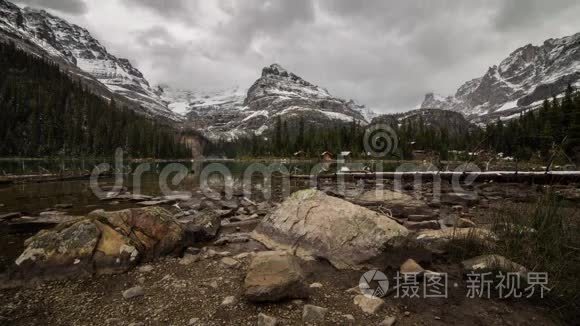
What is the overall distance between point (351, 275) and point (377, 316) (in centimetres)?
165

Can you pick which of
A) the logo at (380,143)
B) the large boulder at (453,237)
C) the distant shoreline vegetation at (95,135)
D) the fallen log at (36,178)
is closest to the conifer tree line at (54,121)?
the distant shoreline vegetation at (95,135)

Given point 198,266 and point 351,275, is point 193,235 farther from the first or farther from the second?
point 351,275

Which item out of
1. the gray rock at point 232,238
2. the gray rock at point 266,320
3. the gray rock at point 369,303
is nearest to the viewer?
the gray rock at point 266,320

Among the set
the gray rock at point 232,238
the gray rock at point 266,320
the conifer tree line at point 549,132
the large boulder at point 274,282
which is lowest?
the gray rock at point 232,238

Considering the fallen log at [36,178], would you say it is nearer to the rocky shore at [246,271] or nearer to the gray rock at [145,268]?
the rocky shore at [246,271]

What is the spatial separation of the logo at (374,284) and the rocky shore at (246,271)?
12 centimetres

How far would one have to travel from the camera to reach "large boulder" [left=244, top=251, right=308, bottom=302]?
16.1 feet

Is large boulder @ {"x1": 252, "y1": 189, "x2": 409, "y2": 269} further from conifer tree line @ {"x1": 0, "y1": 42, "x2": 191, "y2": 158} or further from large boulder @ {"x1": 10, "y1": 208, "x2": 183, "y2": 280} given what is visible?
conifer tree line @ {"x1": 0, "y1": 42, "x2": 191, "y2": 158}

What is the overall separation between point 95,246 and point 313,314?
523 cm

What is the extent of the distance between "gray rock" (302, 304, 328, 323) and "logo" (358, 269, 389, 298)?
107cm

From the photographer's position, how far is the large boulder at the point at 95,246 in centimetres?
616

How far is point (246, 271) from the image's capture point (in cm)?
643

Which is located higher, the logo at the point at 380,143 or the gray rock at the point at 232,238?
the logo at the point at 380,143

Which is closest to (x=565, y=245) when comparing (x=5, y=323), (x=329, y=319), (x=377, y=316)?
(x=377, y=316)
